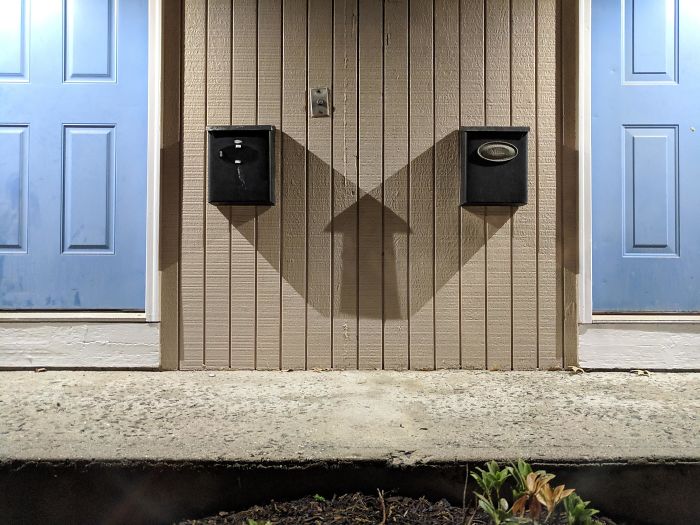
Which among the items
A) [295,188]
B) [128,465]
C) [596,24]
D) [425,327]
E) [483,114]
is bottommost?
[128,465]

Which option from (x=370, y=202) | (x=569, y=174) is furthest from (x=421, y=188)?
(x=569, y=174)

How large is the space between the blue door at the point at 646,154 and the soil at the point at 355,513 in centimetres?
170

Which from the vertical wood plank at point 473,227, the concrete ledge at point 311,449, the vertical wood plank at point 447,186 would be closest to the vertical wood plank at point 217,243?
the concrete ledge at point 311,449

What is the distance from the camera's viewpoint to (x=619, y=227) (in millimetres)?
3066

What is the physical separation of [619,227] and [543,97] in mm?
886

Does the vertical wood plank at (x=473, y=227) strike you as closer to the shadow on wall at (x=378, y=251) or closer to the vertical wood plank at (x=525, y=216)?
the shadow on wall at (x=378, y=251)

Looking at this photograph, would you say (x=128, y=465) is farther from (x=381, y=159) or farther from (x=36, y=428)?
(x=381, y=159)

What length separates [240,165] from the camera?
289 centimetres

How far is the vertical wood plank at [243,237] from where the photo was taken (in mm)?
2984

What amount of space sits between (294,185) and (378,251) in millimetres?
616

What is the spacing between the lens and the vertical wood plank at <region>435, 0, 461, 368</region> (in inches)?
118

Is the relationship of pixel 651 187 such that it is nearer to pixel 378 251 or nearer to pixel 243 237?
pixel 378 251

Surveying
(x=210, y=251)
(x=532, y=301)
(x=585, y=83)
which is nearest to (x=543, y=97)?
(x=585, y=83)

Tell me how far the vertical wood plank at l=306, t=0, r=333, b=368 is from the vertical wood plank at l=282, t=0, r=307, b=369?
0.04 metres
